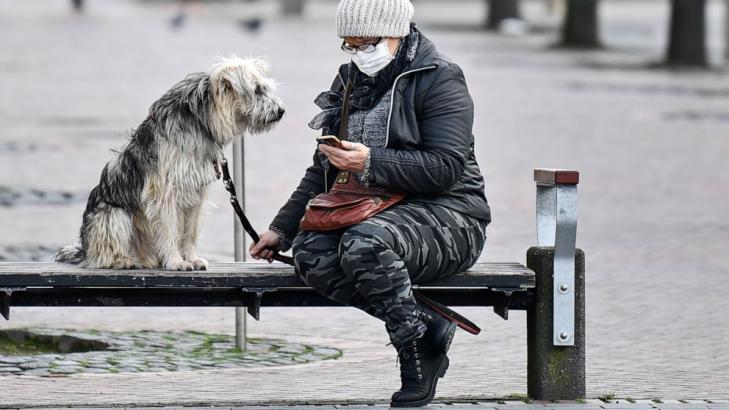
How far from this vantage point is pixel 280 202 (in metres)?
13.0

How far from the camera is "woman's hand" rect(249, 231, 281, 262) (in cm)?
614

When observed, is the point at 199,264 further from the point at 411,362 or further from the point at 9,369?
the point at 9,369

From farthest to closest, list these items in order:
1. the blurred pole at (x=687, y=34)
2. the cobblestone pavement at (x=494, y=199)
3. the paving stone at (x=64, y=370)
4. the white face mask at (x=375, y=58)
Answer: the blurred pole at (x=687, y=34), the paving stone at (x=64, y=370), the cobblestone pavement at (x=494, y=199), the white face mask at (x=375, y=58)

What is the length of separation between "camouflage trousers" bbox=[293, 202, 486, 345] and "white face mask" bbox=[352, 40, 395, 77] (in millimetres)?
509

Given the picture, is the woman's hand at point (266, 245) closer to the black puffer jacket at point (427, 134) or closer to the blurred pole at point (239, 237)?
the black puffer jacket at point (427, 134)

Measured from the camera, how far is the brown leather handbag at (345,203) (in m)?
5.77

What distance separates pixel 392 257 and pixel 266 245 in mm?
722

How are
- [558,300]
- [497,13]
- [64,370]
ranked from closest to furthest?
[558,300]
[64,370]
[497,13]

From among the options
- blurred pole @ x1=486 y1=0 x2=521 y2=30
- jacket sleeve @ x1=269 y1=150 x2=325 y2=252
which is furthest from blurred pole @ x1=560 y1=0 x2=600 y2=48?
jacket sleeve @ x1=269 y1=150 x2=325 y2=252

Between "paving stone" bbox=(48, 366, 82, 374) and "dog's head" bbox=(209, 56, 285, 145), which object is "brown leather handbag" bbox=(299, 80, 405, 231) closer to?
"dog's head" bbox=(209, 56, 285, 145)

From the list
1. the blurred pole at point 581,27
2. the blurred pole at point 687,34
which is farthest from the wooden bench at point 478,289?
the blurred pole at point 581,27

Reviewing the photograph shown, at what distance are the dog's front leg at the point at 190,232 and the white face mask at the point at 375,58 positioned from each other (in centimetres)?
82

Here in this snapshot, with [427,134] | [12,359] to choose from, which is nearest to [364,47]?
[427,134]

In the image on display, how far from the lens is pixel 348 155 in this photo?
5.65m
